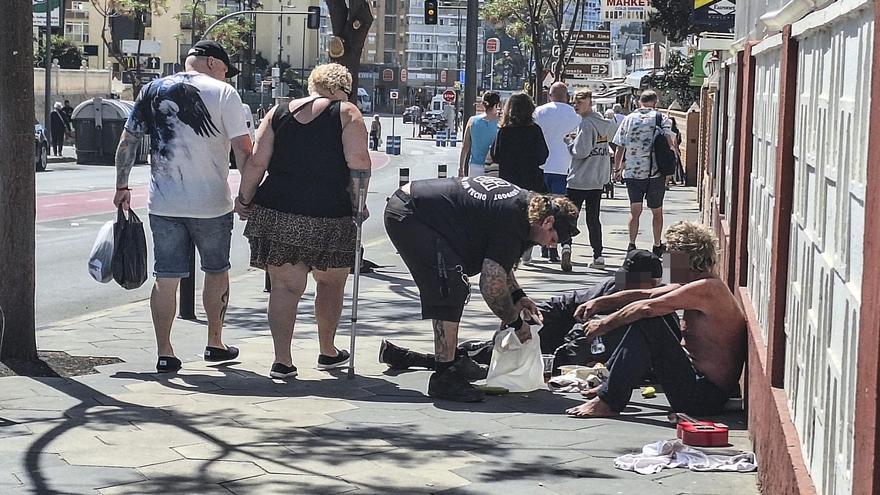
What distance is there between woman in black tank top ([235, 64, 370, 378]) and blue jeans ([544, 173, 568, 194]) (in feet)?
22.3

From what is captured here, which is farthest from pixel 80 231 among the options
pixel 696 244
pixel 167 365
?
pixel 696 244

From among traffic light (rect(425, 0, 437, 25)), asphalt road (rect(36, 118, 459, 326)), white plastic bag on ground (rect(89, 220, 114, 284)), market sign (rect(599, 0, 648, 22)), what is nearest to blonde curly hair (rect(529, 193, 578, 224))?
white plastic bag on ground (rect(89, 220, 114, 284))

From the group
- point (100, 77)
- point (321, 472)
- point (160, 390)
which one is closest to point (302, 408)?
point (160, 390)

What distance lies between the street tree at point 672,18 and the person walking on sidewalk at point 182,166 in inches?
1207

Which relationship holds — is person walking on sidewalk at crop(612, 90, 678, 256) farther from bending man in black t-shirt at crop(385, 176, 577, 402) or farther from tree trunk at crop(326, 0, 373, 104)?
bending man in black t-shirt at crop(385, 176, 577, 402)

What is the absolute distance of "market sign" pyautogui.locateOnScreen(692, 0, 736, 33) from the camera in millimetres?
17828

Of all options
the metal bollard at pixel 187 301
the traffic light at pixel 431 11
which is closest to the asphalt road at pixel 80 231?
the metal bollard at pixel 187 301

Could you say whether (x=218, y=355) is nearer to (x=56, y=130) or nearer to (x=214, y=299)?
(x=214, y=299)

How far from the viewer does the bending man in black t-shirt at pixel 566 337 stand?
25.3ft

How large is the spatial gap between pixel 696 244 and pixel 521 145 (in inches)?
257

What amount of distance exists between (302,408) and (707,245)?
2171mm

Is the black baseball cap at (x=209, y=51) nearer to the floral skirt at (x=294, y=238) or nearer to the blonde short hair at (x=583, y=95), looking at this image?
the floral skirt at (x=294, y=238)

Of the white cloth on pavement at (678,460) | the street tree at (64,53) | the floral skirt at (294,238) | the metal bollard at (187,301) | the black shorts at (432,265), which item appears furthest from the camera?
the street tree at (64,53)

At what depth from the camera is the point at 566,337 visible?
8352 mm
